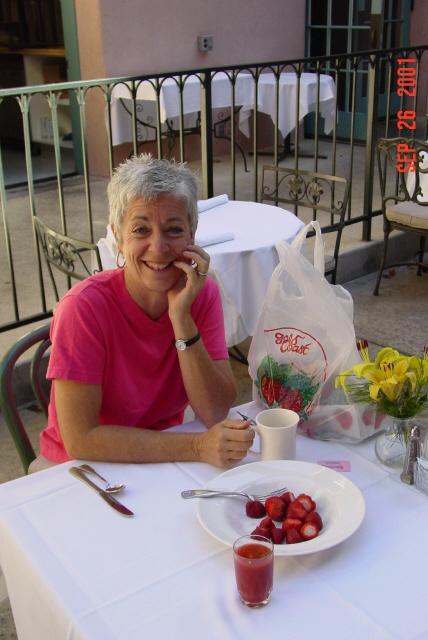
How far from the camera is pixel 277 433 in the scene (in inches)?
57.5

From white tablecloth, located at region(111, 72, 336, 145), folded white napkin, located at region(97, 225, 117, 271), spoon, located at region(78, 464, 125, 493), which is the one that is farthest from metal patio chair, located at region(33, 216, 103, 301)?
white tablecloth, located at region(111, 72, 336, 145)

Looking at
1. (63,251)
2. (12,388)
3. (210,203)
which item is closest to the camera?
(12,388)

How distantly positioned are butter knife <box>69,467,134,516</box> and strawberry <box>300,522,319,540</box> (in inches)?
12.0

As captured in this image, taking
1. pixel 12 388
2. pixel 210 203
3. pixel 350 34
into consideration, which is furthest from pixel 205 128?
pixel 350 34

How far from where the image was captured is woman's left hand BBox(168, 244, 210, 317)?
1669 mm

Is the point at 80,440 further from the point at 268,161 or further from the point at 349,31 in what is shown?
the point at 349,31

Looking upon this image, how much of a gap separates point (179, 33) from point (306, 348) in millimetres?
5568

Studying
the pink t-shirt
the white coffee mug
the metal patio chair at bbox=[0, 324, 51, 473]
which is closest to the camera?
the white coffee mug

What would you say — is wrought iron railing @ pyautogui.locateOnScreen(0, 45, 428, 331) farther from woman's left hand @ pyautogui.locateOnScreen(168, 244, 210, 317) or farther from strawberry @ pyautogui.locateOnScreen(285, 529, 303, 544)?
strawberry @ pyautogui.locateOnScreen(285, 529, 303, 544)

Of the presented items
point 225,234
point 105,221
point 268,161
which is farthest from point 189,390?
point 268,161

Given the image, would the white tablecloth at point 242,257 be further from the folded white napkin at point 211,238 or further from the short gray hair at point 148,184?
the short gray hair at point 148,184

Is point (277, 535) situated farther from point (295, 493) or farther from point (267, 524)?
point (295, 493)

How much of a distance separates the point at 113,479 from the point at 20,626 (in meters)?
0.30

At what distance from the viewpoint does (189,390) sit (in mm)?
1736
